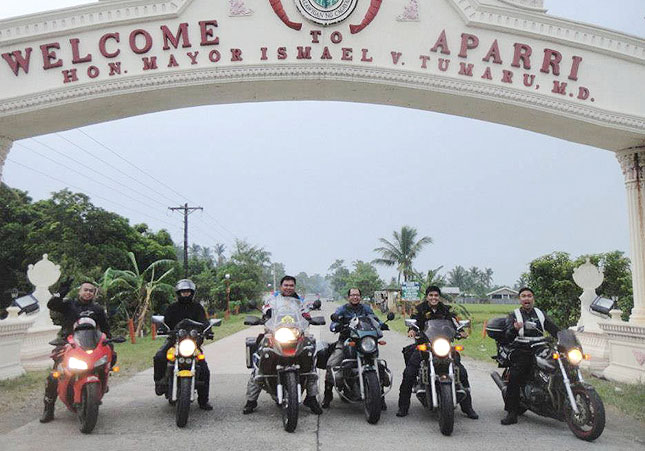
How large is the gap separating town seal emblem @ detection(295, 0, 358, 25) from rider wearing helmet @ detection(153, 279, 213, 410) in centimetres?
457

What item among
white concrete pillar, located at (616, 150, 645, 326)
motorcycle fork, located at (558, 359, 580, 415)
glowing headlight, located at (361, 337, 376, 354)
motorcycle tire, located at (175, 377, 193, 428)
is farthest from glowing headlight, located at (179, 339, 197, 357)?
white concrete pillar, located at (616, 150, 645, 326)

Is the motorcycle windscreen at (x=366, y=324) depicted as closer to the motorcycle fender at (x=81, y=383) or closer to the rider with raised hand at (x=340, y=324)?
the rider with raised hand at (x=340, y=324)

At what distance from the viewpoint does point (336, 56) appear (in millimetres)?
8094

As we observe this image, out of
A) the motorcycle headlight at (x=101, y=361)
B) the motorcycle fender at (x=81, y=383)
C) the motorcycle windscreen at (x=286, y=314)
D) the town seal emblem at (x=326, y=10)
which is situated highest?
the town seal emblem at (x=326, y=10)

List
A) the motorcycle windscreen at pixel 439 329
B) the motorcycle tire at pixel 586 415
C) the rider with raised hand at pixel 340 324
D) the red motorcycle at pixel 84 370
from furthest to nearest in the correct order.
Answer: the rider with raised hand at pixel 340 324 → the motorcycle windscreen at pixel 439 329 → the red motorcycle at pixel 84 370 → the motorcycle tire at pixel 586 415

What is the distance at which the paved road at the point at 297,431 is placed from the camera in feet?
15.3

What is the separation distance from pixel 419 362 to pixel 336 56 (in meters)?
4.79

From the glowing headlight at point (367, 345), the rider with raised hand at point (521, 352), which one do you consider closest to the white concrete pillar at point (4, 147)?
the glowing headlight at point (367, 345)

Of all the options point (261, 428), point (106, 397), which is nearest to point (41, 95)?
point (106, 397)

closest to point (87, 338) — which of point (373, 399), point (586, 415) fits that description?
point (373, 399)

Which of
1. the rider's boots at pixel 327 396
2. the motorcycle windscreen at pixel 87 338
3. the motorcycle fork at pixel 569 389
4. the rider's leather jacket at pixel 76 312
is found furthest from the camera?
the rider's boots at pixel 327 396

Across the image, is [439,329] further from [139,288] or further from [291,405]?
[139,288]

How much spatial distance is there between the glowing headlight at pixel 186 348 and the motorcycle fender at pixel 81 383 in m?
0.81

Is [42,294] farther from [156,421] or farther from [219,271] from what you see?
[219,271]
